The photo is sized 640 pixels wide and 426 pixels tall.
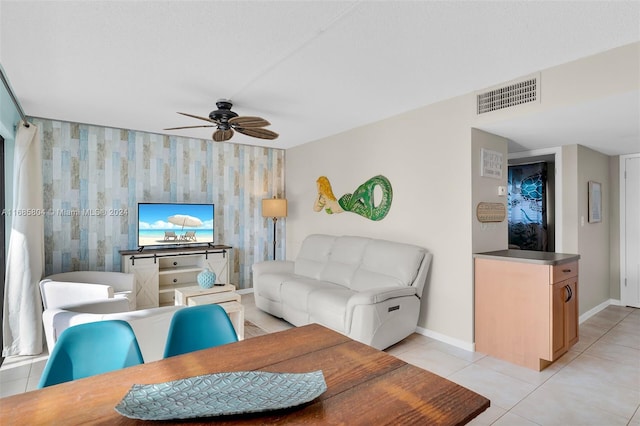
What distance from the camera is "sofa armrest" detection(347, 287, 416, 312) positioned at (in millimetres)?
2930

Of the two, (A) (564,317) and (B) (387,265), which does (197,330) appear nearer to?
(B) (387,265)

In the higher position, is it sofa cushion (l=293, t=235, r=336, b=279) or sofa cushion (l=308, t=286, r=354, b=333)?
sofa cushion (l=293, t=235, r=336, b=279)

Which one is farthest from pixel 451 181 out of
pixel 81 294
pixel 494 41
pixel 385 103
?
pixel 81 294

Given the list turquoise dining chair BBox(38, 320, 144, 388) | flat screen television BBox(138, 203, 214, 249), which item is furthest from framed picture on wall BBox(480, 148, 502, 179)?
flat screen television BBox(138, 203, 214, 249)

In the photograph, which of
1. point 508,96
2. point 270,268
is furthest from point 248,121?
point 508,96

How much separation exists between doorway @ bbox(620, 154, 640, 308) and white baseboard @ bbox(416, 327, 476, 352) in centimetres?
303

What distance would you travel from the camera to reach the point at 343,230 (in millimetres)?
4730

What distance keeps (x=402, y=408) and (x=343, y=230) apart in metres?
3.68

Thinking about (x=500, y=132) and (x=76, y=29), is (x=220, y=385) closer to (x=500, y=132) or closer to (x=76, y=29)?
(x=76, y=29)

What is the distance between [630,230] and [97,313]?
20.5 feet

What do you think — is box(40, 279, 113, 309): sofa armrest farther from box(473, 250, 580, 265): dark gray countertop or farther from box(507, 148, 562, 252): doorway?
box(507, 148, 562, 252): doorway

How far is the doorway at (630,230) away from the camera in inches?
176

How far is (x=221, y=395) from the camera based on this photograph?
1.12 metres

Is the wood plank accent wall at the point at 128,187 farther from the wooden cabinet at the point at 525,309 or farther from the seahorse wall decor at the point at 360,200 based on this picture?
the wooden cabinet at the point at 525,309
